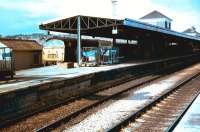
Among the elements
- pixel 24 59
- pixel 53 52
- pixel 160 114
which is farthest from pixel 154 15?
pixel 160 114

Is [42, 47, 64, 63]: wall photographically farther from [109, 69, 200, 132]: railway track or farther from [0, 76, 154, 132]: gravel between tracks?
[0, 76, 154, 132]: gravel between tracks

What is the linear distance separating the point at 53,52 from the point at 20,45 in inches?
149

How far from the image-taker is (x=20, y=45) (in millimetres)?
34469

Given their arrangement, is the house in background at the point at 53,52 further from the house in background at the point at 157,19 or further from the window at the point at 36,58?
the house in background at the point at 157,19

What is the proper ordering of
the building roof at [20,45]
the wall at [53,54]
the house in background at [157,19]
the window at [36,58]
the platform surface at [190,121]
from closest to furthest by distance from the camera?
the platform surface at [190,121] < the wall at [53,54] < the building roof at [20,45] < the window at [36,58] < the house in background at [157,19]

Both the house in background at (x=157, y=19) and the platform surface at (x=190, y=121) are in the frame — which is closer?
the platform surface at (x=190, y=121)

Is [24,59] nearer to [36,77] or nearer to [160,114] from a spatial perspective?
[36,77]

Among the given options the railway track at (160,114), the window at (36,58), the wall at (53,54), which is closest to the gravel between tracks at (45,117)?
the railway track at (160,114)

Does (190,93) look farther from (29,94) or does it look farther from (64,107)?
(29,94)

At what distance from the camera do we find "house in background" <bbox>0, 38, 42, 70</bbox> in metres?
33.0

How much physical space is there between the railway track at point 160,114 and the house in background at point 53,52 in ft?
52.2

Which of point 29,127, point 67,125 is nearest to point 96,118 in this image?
→ point 67,125

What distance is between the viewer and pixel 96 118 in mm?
11758

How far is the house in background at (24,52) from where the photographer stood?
108 feet
